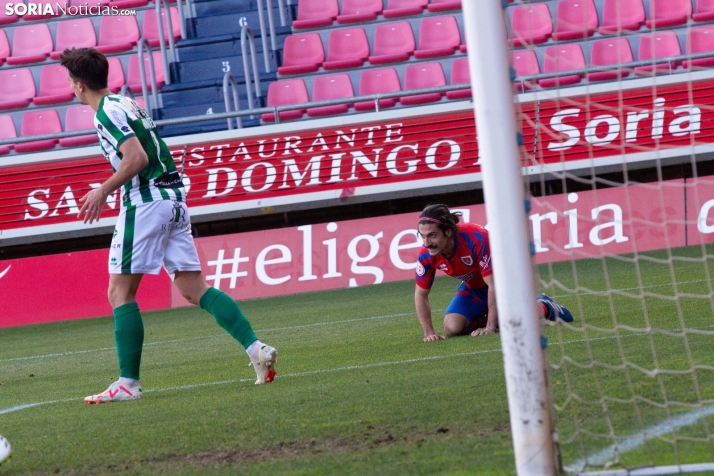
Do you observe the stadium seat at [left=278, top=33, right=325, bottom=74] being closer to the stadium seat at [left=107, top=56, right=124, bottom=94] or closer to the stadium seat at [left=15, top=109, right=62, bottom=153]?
the stadium seat at [left=107, top=56, right=124, bottom=94]

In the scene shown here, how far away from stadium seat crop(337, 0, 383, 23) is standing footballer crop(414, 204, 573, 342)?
32.1 feet

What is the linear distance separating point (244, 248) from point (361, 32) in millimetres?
5272

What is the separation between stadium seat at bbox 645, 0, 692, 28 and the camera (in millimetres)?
14266

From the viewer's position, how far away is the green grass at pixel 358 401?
314 cm

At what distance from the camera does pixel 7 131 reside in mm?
15602

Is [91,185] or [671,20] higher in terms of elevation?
[671,20]

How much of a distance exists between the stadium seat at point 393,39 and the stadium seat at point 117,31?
3.99m

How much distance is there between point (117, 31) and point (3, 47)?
76.7 inches

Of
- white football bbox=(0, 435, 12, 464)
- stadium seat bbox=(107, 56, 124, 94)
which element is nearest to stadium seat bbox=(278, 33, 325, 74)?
stadium seat bbox=(107, 56, 124, 94)

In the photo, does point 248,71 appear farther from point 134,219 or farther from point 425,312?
point 134,219

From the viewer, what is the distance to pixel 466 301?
643 centimetres

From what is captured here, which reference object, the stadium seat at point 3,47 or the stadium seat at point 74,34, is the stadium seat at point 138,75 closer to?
the stadium seat at point 74,34

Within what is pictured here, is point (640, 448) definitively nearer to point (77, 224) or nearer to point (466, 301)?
point (466, 301)

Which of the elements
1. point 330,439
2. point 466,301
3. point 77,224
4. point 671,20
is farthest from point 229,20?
point 330,439
